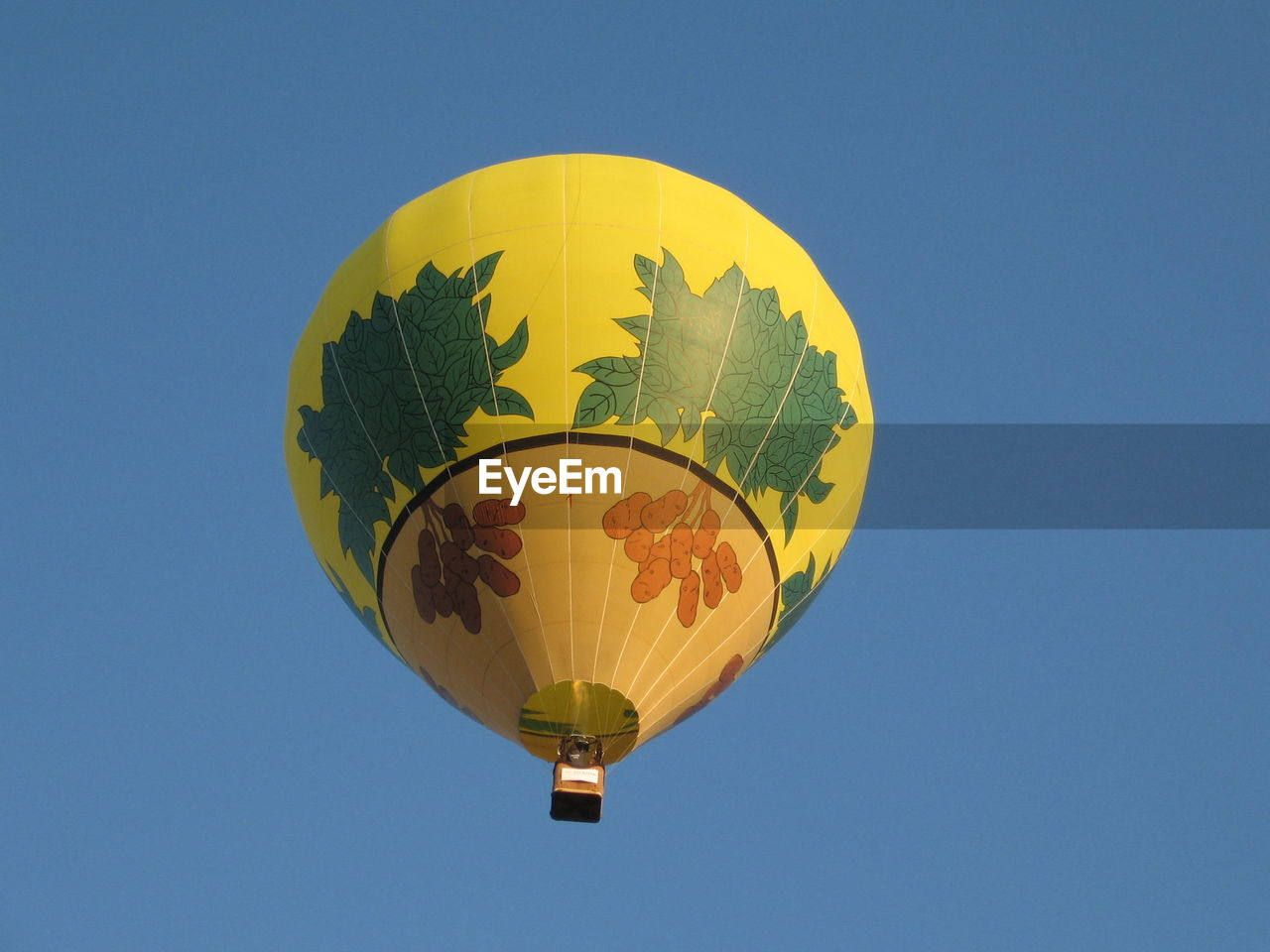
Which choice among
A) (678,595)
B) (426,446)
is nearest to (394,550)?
(426,446)

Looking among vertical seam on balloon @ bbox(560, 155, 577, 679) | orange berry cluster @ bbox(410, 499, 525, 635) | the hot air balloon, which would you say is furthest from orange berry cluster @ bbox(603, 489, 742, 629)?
orange berry cluster @ bbox(410, 499, 525, 635)

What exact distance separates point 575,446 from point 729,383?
1.34m

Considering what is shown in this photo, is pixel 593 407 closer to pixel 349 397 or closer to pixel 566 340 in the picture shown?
pixel 566 340

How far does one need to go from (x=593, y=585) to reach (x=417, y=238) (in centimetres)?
328

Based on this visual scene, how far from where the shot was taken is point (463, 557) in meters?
18.3

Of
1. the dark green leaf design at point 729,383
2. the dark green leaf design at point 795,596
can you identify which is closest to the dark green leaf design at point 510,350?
the dark green leaf design at point 729,383

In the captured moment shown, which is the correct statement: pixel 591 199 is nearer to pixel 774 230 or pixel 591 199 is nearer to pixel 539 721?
pixel 774 230

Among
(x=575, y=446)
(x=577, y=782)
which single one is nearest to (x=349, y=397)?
(x=575, y=446)

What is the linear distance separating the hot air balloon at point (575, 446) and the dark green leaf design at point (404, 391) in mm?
20

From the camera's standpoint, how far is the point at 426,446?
18344mm

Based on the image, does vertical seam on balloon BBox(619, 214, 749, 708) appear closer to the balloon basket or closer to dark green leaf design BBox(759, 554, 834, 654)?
the balloon basket

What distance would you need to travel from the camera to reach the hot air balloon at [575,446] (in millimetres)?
18125

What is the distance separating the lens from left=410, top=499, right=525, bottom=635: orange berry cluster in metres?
18.2

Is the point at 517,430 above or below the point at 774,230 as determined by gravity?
below
